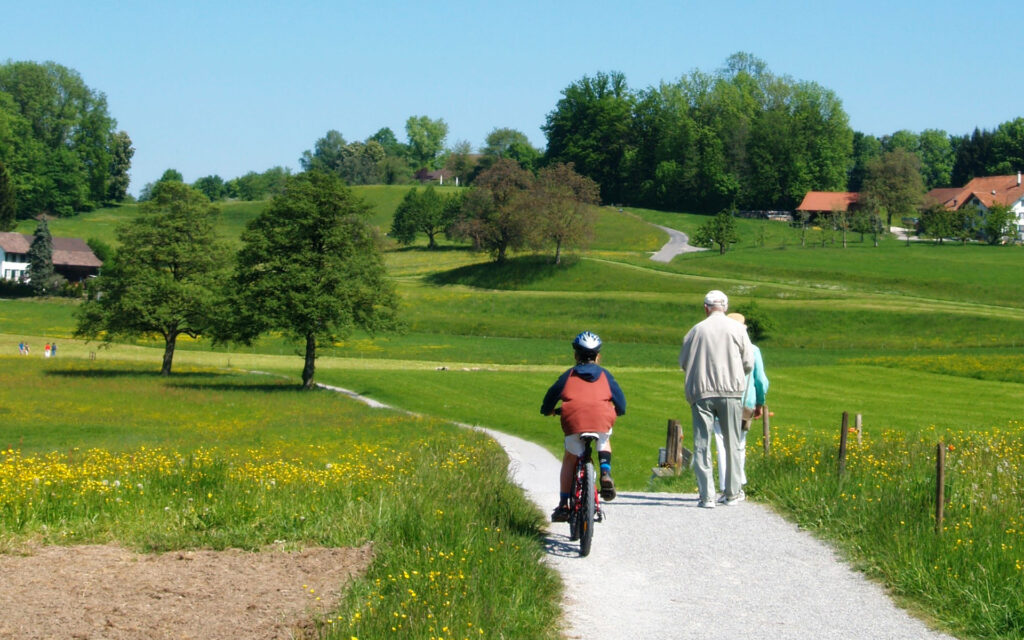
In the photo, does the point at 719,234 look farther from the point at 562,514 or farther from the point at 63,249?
the point at 562,514

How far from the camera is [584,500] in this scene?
9.59 meters

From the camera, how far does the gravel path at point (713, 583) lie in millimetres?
7660

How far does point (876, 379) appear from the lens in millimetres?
46875

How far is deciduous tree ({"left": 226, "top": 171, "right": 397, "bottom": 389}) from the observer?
49500 mm

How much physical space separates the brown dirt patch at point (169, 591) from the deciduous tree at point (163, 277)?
46.1 meters

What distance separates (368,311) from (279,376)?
7382 mm

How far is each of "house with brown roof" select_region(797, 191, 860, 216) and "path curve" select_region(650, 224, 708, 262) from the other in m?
17.6

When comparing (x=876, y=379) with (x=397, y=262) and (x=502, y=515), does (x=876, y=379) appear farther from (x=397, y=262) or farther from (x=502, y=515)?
(x=397, y=262)

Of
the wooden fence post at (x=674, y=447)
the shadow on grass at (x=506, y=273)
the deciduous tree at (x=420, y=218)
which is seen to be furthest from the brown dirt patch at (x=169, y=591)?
the deciduous tree at (x=420, y=218)

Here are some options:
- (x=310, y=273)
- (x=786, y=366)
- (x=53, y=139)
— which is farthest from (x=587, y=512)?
(x=53, y=139)

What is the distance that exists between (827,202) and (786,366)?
8971cm

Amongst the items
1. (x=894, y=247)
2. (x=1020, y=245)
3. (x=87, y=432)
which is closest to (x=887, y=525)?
(x=87, y=432)

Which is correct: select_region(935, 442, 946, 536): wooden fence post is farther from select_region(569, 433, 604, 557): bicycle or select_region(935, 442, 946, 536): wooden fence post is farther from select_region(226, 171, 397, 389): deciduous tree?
select_region(226, 171, 397, 389): deciduous tree

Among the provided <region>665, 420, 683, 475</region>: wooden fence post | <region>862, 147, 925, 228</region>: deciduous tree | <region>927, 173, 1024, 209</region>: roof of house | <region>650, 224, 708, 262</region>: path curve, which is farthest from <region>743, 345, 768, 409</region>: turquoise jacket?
<region>927, 173, 1024, 209</region>: roof of house
